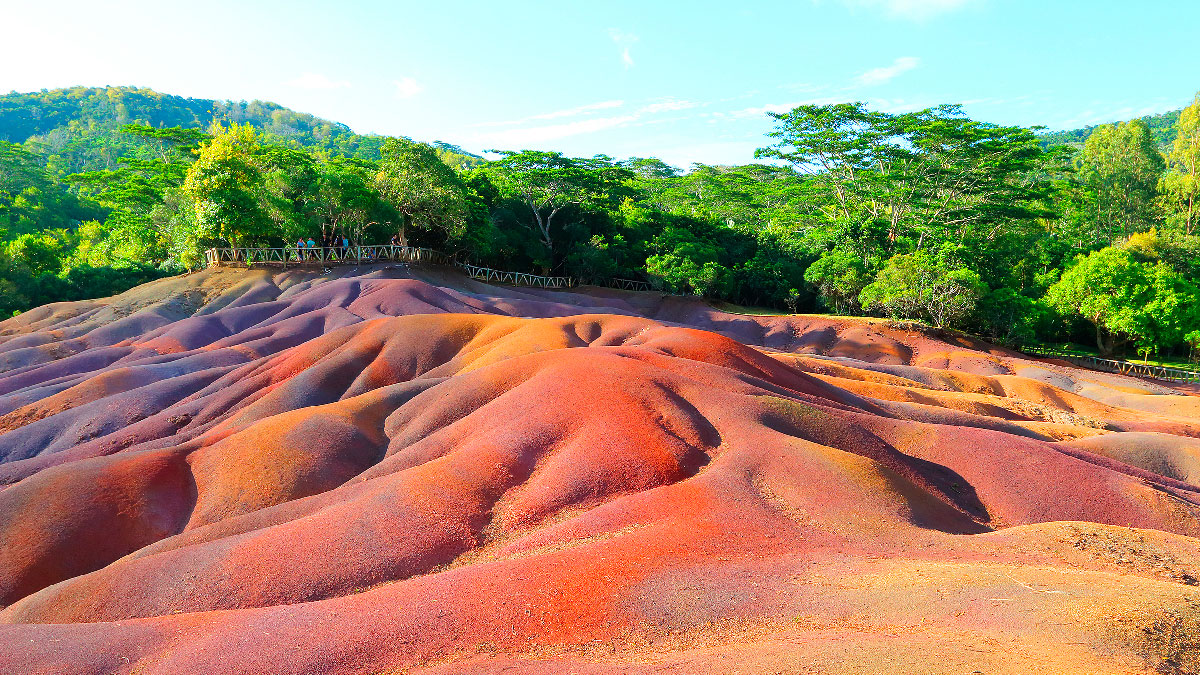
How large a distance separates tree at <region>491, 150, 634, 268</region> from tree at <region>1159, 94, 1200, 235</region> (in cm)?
4945

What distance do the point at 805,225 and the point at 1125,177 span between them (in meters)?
32.3

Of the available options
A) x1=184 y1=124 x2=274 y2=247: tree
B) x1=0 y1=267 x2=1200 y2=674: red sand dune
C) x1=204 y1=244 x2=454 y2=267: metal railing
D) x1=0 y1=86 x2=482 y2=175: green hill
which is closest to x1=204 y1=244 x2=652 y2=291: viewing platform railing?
x1=204 y1=244 x2=454 y2=267: metal railing

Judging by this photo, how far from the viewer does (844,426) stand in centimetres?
1744

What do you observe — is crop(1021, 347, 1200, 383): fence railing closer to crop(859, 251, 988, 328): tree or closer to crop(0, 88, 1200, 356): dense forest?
crop(0, 88, 1200, 356): dense forest

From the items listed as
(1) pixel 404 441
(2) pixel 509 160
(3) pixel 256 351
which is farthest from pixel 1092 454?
(2) pixel 509 160

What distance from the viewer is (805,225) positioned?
59.4 metres

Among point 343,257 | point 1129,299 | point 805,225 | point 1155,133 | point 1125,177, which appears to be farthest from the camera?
point 1155,133

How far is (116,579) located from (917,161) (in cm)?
5266

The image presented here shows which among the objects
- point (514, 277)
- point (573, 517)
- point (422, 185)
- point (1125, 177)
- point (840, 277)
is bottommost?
point (573, 517)

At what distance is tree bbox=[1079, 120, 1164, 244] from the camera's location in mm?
62500

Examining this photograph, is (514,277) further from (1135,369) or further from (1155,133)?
(1155,133)

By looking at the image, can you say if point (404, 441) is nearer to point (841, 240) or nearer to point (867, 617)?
point (867, 617)

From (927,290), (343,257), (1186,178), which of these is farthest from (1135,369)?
(343,257)

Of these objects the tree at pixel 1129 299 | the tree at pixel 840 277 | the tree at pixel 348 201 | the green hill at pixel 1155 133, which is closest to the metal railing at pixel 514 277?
the tree at pixel 348 201
